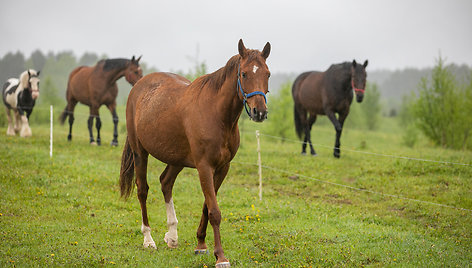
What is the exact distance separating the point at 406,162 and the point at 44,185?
10157mm

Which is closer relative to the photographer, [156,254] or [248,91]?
[248,91]

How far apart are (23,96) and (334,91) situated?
39.6 feet

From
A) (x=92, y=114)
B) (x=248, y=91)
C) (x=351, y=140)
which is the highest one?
(x=248, y=91)

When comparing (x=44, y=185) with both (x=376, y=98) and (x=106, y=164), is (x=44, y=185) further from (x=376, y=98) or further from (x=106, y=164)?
(x=376, y=98)

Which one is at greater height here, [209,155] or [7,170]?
[209,155]

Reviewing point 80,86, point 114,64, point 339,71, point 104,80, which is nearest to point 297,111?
point 339,71

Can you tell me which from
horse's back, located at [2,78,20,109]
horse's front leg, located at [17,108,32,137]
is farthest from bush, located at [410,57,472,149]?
horse's back, located at [2,78,20,109]

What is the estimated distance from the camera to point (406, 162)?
460 inches

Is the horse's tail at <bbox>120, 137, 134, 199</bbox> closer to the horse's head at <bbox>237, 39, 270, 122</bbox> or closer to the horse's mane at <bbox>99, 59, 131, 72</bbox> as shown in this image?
the horse's head at <bbox>237, 39, 270, 122</bbox>

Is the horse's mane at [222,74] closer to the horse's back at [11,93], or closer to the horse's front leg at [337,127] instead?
the horse's front leg at [337,127]

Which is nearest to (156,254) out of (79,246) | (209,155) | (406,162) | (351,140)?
(79,246)

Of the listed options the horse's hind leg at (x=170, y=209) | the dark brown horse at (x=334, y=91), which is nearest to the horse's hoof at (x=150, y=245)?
the horse's hind leg at (x=170, y=209)

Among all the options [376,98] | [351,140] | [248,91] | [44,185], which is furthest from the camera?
[376,98]

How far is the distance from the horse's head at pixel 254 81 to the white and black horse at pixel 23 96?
12288 mm
